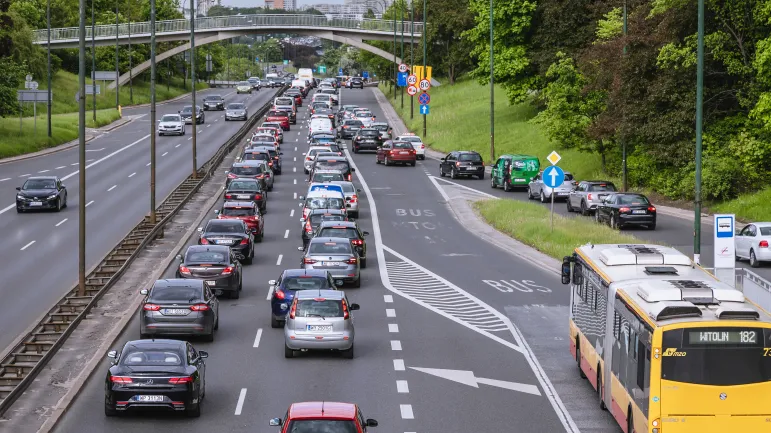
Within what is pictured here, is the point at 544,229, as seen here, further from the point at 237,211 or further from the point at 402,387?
the point at 402,387

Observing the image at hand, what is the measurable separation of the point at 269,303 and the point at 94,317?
509cm

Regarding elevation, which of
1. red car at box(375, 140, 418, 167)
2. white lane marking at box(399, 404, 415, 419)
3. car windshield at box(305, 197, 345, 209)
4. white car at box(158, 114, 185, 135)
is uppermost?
white car at box(158, 114, 185, 135)

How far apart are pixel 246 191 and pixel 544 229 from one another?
13456mm

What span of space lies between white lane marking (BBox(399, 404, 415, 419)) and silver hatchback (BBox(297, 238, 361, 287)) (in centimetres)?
1297

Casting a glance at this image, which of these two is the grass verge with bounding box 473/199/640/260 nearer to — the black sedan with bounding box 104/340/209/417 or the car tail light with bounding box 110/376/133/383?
the black sedan with bounding box 104/340/209/417

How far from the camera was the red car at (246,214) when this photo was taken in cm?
4481

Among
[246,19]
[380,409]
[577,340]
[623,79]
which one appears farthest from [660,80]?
[246,19]

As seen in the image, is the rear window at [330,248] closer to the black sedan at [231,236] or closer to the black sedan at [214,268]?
the black sedan at [214,268]

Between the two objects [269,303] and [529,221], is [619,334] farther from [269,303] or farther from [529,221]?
[529,221]

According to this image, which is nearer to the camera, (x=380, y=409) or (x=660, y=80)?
(x=380, y=409)

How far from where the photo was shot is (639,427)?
17.9 metres

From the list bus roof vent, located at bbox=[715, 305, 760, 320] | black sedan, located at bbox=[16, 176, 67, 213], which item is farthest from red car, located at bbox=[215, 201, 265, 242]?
bus roof vent, located at bbox=[715, 305, 760, 320]

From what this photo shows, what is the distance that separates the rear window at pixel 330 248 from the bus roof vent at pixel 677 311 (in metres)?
19.1

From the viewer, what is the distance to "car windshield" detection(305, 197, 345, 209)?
154 ft
